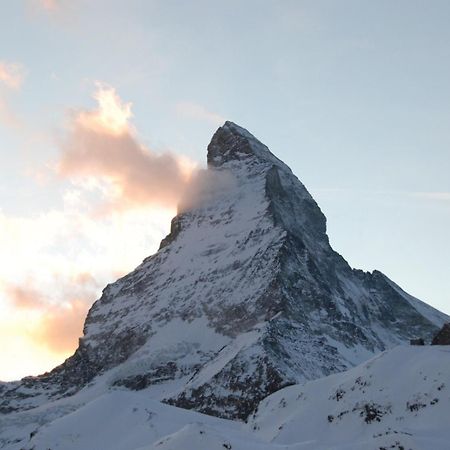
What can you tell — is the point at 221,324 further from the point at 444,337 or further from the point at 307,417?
the point at 307,417

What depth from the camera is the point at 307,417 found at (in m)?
62.1

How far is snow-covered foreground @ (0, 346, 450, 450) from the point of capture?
49.4 meters

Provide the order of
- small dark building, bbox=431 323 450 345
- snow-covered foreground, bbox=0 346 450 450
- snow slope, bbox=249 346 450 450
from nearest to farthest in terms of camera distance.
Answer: snow-covered foreground, bbox=0 346 450 450
snow slope, bbox=249 346 450 450
small dark building, bbox=431 323 450 345

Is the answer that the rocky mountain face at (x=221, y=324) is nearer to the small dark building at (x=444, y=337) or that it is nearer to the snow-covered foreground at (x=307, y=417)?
the small dark building at (x=444, y=337)

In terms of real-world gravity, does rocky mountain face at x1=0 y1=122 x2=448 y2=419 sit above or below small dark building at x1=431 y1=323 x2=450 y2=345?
above

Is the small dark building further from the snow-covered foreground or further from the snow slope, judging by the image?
the snow-covered foreground

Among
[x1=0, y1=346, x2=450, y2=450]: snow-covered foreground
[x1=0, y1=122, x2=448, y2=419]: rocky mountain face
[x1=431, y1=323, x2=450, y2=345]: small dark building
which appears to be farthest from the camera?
[x1=0, y1=122, x2=448, y2=419]: rocky mountain face

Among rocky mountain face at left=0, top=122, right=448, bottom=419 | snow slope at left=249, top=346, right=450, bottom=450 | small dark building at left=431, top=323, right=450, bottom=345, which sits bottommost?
snow slope at left=249, top=346, right=450, bottom=450

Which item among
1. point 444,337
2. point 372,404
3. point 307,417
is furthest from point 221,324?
point 372,404

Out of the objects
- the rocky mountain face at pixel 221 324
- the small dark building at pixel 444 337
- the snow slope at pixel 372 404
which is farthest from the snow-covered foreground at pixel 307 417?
the rocky mountain face at pixel 221 324

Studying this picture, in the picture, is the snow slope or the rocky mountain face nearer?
the snow slope

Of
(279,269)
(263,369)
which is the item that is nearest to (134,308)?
(279,269)

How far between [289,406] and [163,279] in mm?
130537

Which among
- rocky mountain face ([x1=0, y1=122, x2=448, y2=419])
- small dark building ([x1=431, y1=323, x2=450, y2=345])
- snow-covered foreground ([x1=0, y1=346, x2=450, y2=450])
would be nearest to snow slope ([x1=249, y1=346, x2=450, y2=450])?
snow-covered foreground ([x1=0, y1=346, x2=450, y2=450])
